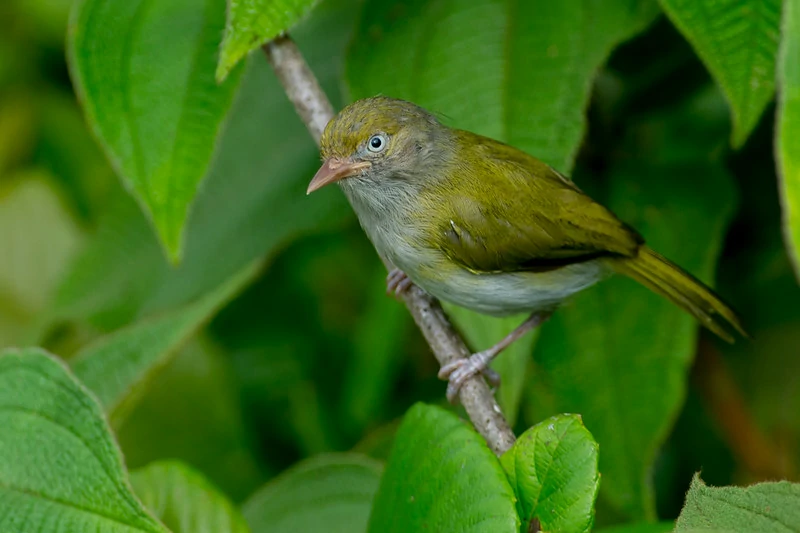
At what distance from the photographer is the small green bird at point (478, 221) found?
2.25 metres

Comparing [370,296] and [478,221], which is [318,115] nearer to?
[478,221]

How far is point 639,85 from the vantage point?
8.87 ft

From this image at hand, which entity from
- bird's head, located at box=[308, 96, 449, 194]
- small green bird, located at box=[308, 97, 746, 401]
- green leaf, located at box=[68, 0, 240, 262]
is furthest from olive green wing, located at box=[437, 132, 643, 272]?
green leaf, located at box=[68, 0, 240, 262]

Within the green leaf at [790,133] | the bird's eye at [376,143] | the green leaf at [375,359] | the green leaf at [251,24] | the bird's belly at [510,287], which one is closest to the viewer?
the green leaf at [790,133]

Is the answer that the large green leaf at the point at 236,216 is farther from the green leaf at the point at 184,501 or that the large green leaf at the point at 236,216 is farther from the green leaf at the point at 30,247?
the green leaf at the point at 184,501

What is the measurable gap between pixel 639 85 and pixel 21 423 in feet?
6.24

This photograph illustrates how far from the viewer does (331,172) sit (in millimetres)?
2279

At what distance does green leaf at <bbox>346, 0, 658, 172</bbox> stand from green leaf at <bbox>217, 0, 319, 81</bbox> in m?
0.55

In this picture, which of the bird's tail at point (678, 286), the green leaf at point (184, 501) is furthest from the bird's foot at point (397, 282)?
the green leaf at point (184, 501)

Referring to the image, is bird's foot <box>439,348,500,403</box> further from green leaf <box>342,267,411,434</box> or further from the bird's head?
green leaf <box>342,267,411,434</box>

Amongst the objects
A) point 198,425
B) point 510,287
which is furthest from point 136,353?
point 510,287

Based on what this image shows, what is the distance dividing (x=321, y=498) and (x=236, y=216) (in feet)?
3.37

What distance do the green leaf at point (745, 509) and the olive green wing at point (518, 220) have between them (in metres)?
1.01

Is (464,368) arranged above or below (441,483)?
below
